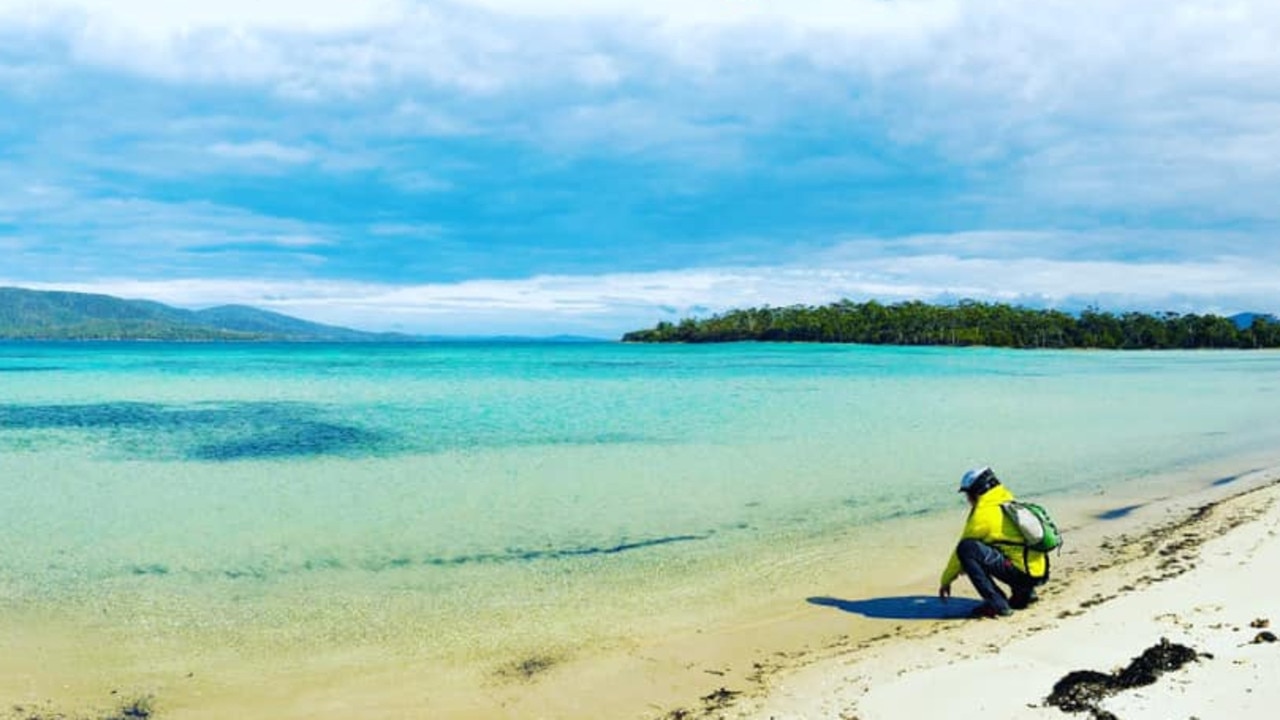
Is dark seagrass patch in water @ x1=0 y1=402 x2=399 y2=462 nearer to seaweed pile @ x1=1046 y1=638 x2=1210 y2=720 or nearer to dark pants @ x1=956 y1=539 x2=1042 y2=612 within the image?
dark pants @ x1=956 y1=539 x2=1042 y2=612

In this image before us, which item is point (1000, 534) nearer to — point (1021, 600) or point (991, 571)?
point (991, 571)

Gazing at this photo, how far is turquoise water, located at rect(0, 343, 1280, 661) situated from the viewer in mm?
11898

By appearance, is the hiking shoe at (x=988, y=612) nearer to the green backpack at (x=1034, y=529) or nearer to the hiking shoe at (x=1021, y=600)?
the hiking shoe at (x=1021, y=600)

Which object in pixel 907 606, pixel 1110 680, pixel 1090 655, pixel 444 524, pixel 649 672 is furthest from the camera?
pixel 444 524

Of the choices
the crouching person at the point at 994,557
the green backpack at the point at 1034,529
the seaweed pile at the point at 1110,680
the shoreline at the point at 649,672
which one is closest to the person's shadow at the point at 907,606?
the shoreline at the point at 649,672

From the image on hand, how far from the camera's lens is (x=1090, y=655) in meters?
7.10

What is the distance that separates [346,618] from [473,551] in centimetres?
317

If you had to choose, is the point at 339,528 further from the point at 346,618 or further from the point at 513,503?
the point at 346,618

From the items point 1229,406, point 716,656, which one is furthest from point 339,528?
point 1229,406

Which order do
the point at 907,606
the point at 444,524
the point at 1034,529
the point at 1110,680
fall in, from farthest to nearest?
the point at 444,524, the point at 907,606, the point at 1034,529, the point at 1110,680

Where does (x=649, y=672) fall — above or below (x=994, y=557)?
below

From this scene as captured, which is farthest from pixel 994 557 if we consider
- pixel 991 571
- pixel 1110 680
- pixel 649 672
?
pixel 649 672

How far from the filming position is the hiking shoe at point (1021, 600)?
8.97 meters

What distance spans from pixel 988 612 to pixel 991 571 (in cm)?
40
